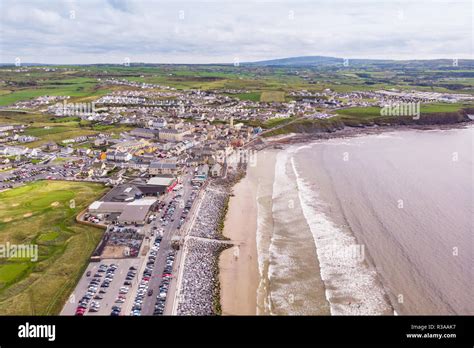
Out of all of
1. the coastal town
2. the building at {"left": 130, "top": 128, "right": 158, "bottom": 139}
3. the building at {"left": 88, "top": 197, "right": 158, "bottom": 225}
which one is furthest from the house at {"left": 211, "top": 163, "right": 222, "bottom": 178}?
the building at {"left": 130, "top": 128, "right": 158, "bottom": 139}

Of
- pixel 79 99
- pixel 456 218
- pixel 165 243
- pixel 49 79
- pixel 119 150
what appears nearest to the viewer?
pixel 165 243

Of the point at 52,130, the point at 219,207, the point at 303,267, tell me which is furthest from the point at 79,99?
the point at 303,267

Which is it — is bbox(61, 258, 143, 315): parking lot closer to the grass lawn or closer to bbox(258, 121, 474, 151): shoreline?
bbox(258, 121, 474, 151): shoreline

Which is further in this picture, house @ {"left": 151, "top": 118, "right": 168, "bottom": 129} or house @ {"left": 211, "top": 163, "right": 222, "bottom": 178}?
house @ {"left": 151, "top": 118, "right": 168, "bottom": 129}

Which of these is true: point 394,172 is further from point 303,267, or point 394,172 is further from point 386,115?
point 386,115

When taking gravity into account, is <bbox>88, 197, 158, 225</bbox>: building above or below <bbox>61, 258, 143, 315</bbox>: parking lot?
above
